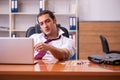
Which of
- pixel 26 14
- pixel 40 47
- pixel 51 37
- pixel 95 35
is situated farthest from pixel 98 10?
pixel 40 47

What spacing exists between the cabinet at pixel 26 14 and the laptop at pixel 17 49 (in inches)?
116

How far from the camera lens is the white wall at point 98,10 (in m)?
4.84

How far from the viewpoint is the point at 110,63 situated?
1796mm

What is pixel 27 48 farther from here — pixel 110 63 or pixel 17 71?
pixel 110 63

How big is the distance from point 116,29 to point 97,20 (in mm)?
461

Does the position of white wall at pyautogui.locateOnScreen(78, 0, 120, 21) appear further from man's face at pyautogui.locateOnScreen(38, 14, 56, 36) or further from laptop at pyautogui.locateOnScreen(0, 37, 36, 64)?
laptop at pyautogui.locateOnScreen(0, 37, 36, 64)

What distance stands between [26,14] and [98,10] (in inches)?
59.8

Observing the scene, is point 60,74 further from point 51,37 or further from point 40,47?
point 51,37

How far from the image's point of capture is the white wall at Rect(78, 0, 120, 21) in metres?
4.84

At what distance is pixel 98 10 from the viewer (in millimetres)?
4859

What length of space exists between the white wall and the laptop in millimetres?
3187

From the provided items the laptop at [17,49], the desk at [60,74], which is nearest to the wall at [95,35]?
the laptop at [17,49]

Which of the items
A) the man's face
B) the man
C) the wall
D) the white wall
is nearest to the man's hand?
the man

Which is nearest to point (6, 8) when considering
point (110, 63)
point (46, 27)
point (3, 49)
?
point (46, 27)
